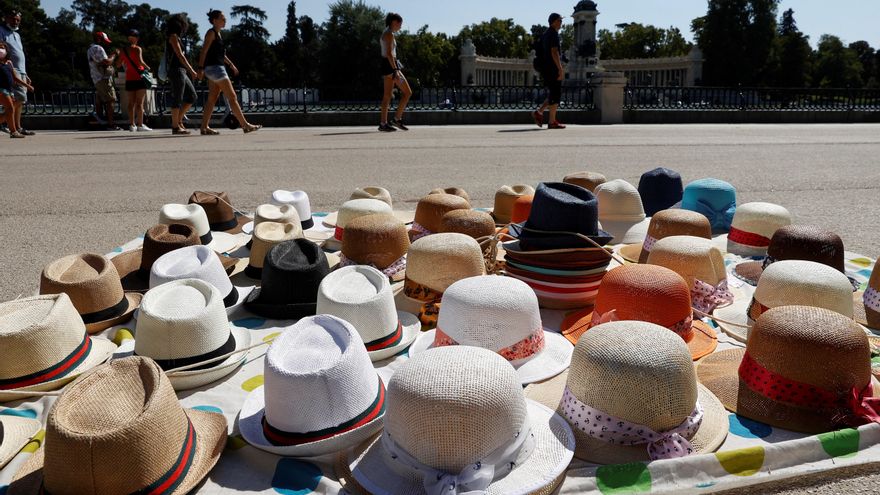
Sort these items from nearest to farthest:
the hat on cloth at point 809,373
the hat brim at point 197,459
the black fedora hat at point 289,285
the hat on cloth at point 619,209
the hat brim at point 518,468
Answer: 1. the hat brim at point 518,468
2. the hat brim at point 197,459
3. the hat on cloth at point 809,373
4. the black fedora hat at point 289,285
5. the hat on cloth at point 619,209

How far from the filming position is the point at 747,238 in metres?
4.29

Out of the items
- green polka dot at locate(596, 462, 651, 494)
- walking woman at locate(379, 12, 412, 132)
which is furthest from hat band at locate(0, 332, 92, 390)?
walking woman at locate(379, 12, 412, 132)

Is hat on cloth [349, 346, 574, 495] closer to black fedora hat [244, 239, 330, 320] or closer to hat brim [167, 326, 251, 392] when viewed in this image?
hat brim [167, 326, 251, 392]

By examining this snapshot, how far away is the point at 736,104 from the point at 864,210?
788 inches

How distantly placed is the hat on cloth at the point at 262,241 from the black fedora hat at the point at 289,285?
53 cm

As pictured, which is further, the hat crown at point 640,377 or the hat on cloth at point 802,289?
the hat on cloth at point 802,289

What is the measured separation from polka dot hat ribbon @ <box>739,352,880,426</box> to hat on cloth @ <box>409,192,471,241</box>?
228 centimetres

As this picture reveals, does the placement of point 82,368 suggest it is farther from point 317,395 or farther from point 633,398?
point 633,398

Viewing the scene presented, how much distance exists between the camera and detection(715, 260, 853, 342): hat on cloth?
9.09 feet

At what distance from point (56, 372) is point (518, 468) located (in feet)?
6.12

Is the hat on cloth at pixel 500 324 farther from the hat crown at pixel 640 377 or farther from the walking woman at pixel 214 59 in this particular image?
the walking woman at pixel 214 59

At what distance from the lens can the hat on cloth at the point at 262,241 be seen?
153 inches

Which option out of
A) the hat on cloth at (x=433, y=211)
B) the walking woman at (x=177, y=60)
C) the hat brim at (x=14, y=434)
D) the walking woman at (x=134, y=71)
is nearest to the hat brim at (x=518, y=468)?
the hat brim at (x=14, y=434)

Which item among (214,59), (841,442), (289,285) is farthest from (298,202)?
(214,59)
